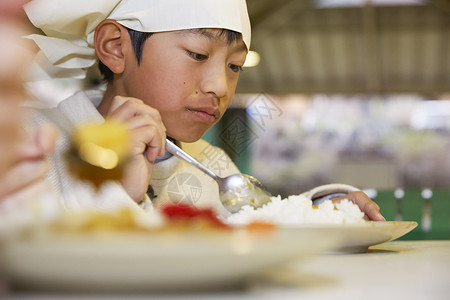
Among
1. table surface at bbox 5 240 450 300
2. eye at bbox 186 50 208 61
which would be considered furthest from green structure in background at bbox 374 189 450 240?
table surface at bbox 5 240 450 300

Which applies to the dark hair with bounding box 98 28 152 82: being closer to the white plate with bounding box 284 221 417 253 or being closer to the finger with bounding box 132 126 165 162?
the finger with bounding box 132 126 165 162

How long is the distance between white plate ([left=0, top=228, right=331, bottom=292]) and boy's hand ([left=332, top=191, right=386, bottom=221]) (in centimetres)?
68

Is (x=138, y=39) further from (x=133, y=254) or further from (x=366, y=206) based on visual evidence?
(x=133, y=254)

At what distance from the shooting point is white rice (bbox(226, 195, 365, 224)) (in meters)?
0.74

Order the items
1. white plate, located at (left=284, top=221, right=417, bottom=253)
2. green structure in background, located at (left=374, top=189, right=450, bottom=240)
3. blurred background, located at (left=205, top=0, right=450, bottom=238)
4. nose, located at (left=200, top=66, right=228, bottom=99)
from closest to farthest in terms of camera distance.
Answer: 1. white plate, located at (left=284, top=221, right=417, bottom=253)
2. nose, located at (left=200, top=66, right=228, bottom=99)
3. green structure in background, located at (left=374, top=189, right=450, bottom=240)
4. blurred background, located at (left=205, top=0, right=450, bottom=238)

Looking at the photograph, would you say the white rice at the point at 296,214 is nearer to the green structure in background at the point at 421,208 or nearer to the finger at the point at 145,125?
the finger at the point at 145,125

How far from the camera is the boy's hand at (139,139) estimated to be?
31.6 inches

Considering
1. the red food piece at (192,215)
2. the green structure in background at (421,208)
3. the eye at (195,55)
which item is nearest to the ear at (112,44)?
the eye at (195,55)

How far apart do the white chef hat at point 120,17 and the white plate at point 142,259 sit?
72 cm

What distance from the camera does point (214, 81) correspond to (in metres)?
1.01

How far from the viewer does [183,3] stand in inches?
40.9

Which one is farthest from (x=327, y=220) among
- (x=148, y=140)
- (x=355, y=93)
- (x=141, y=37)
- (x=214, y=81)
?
Result: (x=355, y=93)

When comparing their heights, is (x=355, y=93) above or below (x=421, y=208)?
above

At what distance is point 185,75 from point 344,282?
620 mm
